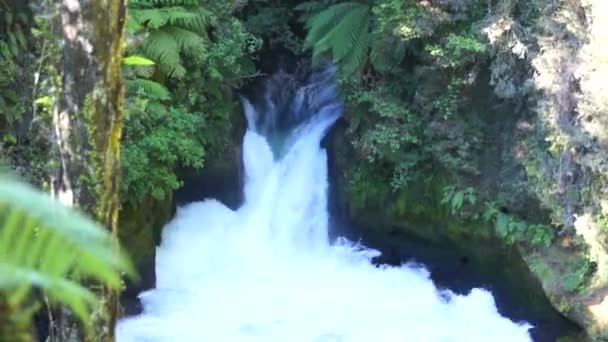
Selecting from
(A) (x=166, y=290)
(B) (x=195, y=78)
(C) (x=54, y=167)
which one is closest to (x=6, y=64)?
(B) (x=195, y=78)

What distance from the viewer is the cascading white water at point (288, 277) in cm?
838

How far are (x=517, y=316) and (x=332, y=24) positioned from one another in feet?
13.5

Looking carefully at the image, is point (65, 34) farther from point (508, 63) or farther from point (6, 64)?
point (508, 63)

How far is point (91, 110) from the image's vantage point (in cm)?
341

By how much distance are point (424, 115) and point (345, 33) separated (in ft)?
4.64

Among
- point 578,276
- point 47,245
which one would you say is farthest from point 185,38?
point 47,245

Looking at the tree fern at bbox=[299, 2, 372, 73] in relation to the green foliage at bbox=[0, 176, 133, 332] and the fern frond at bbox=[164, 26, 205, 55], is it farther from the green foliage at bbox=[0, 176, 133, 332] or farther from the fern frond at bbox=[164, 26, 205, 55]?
the green foliage at bbox=[0, 176, 133, 332]

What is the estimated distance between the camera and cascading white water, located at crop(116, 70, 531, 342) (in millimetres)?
8383

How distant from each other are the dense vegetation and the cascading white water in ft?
1.67

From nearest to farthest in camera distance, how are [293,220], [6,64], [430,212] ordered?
[6,64] → [430,212] → [293,220]

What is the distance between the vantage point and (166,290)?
9000mm

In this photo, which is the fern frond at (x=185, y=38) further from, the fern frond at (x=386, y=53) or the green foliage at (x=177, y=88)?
the fern frond at (x=386, y=53)

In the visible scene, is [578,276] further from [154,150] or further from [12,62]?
[12,62]

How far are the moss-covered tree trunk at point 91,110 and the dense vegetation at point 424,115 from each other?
297 cm
